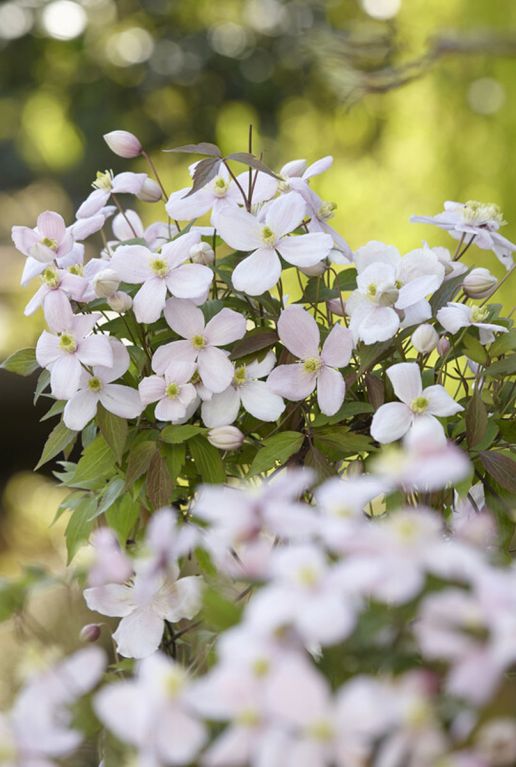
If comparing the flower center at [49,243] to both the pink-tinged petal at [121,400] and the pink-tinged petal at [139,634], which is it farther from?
the pink-tinged petal at [139,634]

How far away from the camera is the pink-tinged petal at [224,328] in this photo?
1.97 ft

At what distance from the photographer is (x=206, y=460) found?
619 mm

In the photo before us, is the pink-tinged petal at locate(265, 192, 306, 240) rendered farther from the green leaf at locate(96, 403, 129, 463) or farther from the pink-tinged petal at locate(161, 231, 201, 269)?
the green leaf at locate(96, 403, 129, 463)

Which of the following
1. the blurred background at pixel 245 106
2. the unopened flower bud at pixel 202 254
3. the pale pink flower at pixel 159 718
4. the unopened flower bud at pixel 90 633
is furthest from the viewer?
the blurred background at pixel 245 106

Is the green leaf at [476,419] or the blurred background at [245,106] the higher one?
the green leaf at [476,419]

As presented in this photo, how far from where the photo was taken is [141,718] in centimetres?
30

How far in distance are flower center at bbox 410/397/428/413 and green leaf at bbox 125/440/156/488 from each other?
6.3 inches

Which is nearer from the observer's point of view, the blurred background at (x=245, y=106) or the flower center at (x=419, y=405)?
the flower center at (x=419, y=405)

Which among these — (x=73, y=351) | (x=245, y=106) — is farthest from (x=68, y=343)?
(x=245, y=106)

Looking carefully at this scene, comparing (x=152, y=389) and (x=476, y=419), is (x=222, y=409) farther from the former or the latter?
(x=476, y=419)

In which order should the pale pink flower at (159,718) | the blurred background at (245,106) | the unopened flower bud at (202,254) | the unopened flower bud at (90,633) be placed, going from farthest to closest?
1. the blurred background at (245,106)
2. the unopened flower bud at (202,254)
3. the unopened flower bud at (90,633)
4. the pale pink flower at (159,718)

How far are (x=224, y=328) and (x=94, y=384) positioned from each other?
0.09 m

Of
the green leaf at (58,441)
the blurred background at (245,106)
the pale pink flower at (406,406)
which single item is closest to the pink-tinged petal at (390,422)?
the pale pink flower at (406,406)

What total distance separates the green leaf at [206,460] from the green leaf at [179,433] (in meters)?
0.01
